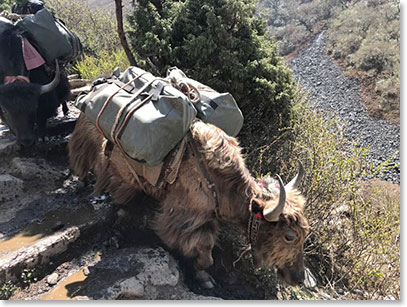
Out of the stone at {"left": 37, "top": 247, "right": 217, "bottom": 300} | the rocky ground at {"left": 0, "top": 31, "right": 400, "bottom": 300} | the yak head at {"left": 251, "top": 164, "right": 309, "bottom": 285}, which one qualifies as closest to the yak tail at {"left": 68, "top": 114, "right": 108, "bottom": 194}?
the rocky ground at {"left": 0, "top": 31, "right": 400, "bottom": 300}

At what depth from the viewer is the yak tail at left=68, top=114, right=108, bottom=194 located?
3.54m

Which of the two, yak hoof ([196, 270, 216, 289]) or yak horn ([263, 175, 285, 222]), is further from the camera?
yak hoof ([196, 270, 216, 289])

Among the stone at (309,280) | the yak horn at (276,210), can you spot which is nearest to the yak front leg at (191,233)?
the yak horn at (276,210)

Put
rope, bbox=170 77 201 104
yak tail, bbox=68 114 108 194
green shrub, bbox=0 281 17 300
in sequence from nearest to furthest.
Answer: green shrub, bbox=0 281 17 300
rope, bbox=170 77 201 104
yak tail, bbox=68 114 108 194

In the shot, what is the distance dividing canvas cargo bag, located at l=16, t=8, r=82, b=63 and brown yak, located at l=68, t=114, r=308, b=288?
2.42 metres

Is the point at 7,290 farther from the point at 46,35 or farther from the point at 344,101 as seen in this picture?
the point at 344,101

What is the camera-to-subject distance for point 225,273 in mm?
3383

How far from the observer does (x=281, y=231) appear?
8.84ft

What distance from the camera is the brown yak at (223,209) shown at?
2727 mm

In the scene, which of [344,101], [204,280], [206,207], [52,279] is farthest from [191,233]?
[344,101]

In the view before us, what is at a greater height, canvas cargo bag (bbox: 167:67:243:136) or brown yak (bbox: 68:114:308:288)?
canvas cargo bag (bbox: 167:67:243:136)

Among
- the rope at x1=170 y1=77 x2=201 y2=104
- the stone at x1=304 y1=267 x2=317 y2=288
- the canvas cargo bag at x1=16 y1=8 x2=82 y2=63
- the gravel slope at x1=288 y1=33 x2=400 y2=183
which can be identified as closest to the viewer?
the rope at x1=170 y1=77 x2=201 y2=104

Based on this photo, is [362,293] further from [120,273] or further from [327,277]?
[120,273]

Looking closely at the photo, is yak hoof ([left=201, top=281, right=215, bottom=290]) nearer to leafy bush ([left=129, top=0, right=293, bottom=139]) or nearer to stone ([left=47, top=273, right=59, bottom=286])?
stone ([left=47, top=273, right=59, bottom=286])
